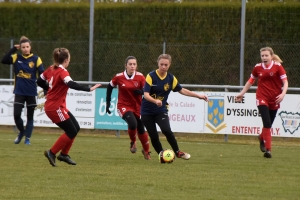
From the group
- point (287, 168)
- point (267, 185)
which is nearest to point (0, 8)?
point (287, 168)

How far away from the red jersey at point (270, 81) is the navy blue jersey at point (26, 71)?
4197 mm

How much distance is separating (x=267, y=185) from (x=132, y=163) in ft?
9.68

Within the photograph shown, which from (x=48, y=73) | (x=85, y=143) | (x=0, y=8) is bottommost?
(x=85, y=143)

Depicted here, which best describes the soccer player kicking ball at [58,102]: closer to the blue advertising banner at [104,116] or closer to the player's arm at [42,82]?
the player's arm at [42,82]

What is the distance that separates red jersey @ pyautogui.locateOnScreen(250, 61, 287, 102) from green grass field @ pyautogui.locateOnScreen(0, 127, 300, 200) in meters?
1.04

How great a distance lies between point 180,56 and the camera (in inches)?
738

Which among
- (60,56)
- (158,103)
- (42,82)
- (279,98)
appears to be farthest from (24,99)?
(279,98)

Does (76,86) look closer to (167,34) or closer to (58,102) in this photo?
(58,102)

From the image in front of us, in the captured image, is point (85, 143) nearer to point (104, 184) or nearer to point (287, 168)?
point (287, 168)

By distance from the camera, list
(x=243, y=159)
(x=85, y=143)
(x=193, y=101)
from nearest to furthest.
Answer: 1. (x=243, y=159)
2. (x=85, y=143)
3. (x=193, y=101)

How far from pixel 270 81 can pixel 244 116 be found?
3.79m

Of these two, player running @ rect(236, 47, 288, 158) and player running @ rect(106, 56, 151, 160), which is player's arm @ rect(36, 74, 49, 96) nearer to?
player running @ rect(106, 56, 151, 160)

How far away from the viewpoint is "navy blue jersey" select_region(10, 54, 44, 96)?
1419 centimetres

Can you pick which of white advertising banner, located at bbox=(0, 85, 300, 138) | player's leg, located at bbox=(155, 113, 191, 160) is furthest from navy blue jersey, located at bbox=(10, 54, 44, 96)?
player's leg, located at bbox=(155, 113, 191, 160)
